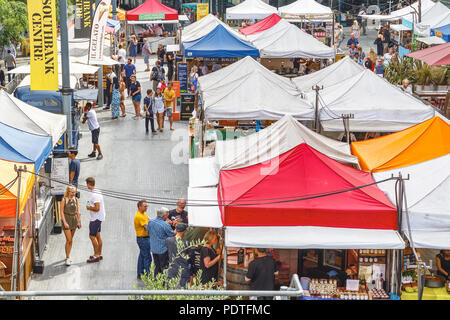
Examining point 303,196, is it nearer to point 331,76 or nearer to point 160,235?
point 160,235

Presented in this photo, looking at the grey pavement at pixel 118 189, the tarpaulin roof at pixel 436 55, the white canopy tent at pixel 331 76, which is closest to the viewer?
the grey pavement at pixel 118 189

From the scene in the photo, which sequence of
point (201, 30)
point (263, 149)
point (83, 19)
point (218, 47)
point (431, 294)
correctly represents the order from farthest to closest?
1. point (201, 30)
2. point (218, 47)
3. point (83, 19)
4. point (263, 149)
5. point (431, 294)

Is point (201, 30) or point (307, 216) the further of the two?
point (201, 30)

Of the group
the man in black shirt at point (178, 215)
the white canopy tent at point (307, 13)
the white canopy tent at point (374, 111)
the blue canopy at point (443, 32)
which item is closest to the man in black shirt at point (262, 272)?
the man in black shirt at point (178, 215)

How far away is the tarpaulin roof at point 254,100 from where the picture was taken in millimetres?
15164

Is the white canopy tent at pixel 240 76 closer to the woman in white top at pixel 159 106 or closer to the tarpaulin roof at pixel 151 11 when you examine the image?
the woman in white top at pixel 159 106

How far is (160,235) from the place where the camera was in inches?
415

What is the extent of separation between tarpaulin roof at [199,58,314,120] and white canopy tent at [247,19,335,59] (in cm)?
663

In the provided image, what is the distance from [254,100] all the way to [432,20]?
17.2 m

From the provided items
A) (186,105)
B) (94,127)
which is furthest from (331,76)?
(94,127)

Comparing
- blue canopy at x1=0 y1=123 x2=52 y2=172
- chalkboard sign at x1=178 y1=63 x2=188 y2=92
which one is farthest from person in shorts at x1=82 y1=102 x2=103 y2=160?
chalkboard sign at x1=178 y1=63 x2=188 y2=92

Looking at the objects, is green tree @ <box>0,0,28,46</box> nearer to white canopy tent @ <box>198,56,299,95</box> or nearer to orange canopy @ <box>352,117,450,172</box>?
white canopy tent @ <box>198,56,299,95</box>

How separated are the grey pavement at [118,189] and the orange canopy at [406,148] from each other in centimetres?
420
